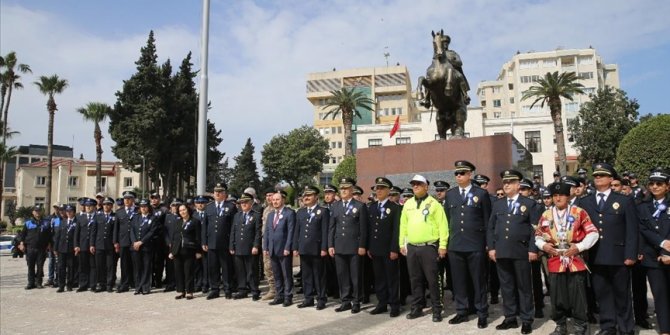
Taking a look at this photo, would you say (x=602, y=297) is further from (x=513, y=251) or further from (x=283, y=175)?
(x=283, y=175)

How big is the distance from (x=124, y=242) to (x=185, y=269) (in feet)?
5.96

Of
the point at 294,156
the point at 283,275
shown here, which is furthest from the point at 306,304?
the point at 294,156

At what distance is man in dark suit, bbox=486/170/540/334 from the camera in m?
5.67

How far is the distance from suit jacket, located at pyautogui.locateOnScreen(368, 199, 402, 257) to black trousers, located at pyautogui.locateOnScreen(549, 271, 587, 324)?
7.19ft

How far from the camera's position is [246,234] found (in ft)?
27.6

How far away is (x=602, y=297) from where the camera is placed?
17.4 ft

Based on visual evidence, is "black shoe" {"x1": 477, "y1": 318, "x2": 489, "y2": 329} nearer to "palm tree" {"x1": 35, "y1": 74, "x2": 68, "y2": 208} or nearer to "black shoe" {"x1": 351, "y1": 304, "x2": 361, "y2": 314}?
"black shoe" {"x1": 351, "y1": 304, "x2": 361, "y2": 314}

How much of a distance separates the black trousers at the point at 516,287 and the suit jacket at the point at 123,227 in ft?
23.5

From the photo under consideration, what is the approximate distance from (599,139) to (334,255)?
140ft

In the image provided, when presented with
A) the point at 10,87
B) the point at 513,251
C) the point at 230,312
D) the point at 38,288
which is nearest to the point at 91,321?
the point at 230,312

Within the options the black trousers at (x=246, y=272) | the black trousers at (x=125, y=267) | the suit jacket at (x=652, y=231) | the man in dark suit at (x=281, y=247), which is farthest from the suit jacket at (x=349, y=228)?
the black trousers at (x=125, y=267)

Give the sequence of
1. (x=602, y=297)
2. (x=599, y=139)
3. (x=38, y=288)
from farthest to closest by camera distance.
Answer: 1. (x=599, y=139)
2. (x=38, y=288)
3. (x=602, y=297)

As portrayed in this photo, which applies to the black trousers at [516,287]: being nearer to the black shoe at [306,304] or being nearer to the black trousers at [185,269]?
the black shoe at [306,304]

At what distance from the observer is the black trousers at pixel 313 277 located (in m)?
7.49
